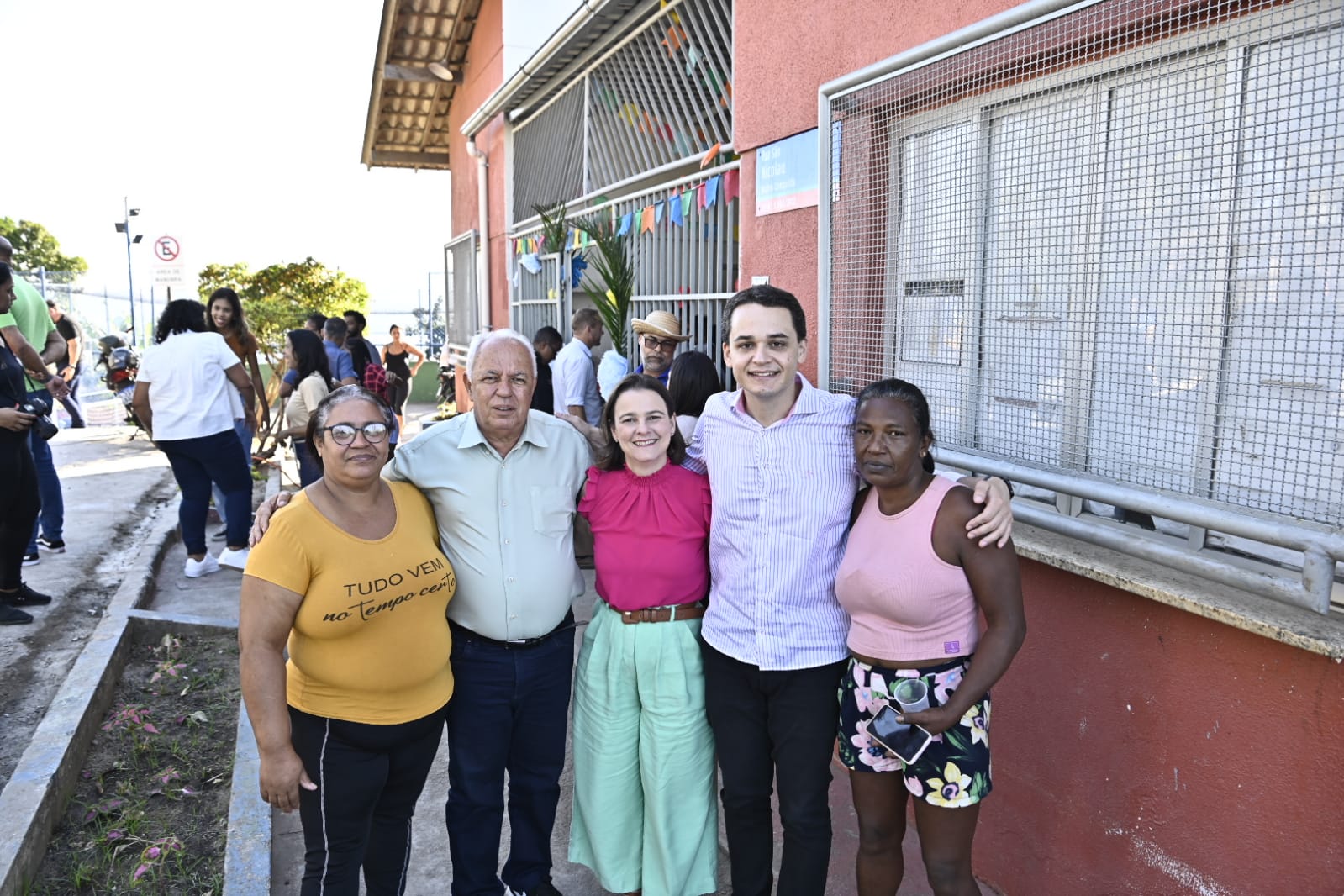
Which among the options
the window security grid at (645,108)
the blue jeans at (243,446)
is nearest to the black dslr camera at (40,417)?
the blue jeans at (243,446)

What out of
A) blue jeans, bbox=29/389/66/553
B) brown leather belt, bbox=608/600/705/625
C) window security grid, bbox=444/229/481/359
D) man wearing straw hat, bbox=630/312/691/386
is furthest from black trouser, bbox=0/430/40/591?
window security grid, bbox=444/229/481/359

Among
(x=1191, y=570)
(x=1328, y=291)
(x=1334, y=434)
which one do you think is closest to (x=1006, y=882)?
(x=1191, y=570)

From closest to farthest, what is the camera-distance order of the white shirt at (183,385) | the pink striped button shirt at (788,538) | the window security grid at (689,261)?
the pink striped button shirt at (788,538) → the white shirt at (183,385) → the window security grid at (689,261)

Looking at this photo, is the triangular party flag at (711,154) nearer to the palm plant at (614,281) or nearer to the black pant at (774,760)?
the palm plant at (614,281)

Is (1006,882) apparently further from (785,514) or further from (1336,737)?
(785,514)

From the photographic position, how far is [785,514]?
7.88ft

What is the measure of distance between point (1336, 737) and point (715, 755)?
4.94 feet

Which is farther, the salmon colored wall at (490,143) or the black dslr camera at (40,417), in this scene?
the salmon colored wall at (490,143)

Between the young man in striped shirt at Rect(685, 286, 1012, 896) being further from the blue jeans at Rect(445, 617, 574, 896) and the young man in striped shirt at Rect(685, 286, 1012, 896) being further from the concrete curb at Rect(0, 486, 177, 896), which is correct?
the concrete curb at Rect(0, 486, 177, 896)

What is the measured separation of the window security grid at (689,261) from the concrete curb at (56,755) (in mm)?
3562

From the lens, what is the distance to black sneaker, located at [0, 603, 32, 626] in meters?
4.81

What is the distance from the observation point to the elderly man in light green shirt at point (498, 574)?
2543 millimetres

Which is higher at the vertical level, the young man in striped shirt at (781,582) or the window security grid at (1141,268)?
the window security grid at (1141,268)

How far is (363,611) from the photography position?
2227mm
